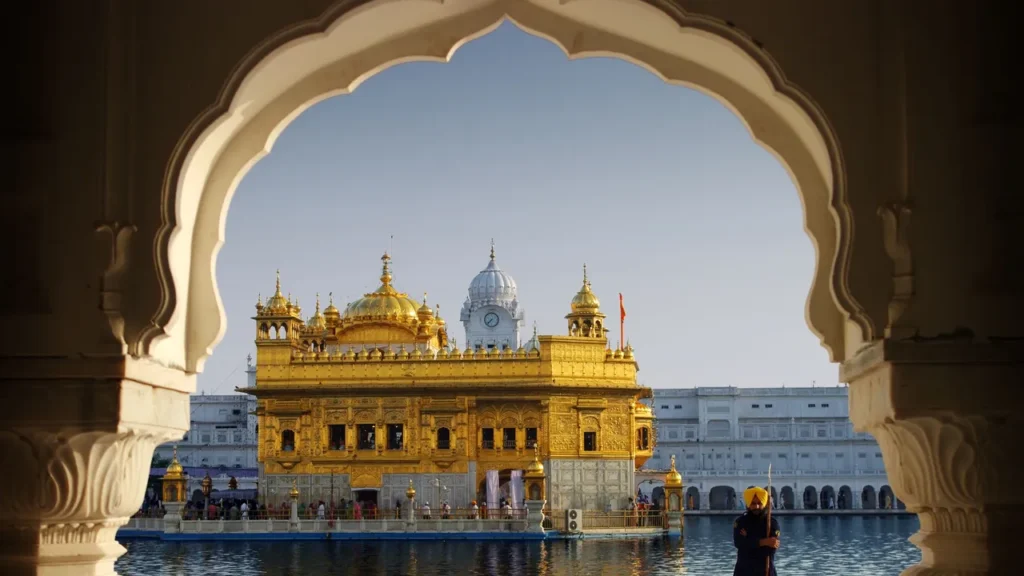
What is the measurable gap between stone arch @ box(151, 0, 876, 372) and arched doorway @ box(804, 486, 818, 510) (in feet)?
180

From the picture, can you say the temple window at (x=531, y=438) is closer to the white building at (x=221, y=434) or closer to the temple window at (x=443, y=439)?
the temple window at (x=443, y=439)

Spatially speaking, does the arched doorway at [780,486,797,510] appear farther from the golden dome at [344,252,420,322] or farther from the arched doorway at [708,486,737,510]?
the golden dome at [344,252,420,322]

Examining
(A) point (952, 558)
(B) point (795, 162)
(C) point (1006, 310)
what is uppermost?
(B) point (795, 162)

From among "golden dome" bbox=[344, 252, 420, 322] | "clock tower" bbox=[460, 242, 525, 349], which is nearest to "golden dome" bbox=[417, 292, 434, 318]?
"golden dome" bbox=[344, 252, 420, 322]

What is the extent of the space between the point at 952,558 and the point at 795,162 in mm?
1410

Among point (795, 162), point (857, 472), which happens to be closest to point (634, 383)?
point (795, 162)

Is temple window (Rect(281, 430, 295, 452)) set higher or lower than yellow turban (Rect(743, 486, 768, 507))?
higher

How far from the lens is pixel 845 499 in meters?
56.1

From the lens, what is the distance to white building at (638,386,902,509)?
55125mm

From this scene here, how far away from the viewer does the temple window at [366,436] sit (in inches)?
1126

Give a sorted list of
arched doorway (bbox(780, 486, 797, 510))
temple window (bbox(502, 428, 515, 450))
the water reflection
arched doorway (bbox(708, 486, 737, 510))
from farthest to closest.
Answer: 1. arched doorway (bbox(708, 486, 737, 510))
2. arched doorway (bbox(780, 486, 797, 510))
3. temple window (bbox(502, 428, 515, 450))
4. the water reflection

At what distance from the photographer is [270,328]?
2978 centimetres

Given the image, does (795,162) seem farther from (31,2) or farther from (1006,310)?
(31,2)

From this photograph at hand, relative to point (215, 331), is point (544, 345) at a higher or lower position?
higher
